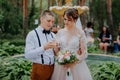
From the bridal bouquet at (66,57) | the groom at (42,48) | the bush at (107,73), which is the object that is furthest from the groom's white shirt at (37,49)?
the bush at (107,73)

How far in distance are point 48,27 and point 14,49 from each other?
8.09m

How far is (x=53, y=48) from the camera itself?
4.34 metres

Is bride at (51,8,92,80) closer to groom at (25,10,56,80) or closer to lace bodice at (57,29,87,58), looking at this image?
lace bodice at (57,29,87,58)

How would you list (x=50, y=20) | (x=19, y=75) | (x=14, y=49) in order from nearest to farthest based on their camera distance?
(x=50, y=20)
(x=19, y=75)
(x=14, y=49)

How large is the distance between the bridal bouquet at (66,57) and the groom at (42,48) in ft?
0.51

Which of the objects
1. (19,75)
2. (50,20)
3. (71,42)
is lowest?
(19,75)

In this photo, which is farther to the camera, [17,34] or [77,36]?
[17,34]

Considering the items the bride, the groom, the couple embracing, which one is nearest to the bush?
the couple embracing

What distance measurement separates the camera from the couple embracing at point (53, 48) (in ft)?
13.5

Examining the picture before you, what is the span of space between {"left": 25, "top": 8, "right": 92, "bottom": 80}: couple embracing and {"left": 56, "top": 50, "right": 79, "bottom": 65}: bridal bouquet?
4cm

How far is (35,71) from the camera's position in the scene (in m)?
4.29

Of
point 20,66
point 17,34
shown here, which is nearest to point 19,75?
point 20,66

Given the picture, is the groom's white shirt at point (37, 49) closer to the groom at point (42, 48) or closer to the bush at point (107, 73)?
the groom at point (42, 48)

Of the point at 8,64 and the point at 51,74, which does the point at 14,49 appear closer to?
the point at 8,64
